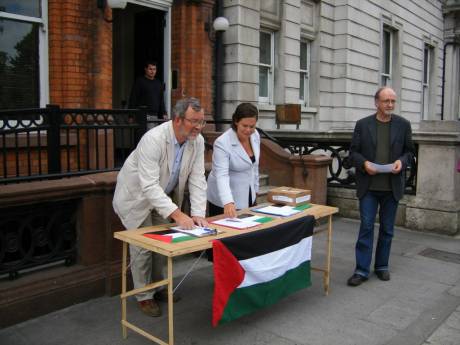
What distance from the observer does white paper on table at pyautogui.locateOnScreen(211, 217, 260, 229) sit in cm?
424

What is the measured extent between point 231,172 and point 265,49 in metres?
8.11

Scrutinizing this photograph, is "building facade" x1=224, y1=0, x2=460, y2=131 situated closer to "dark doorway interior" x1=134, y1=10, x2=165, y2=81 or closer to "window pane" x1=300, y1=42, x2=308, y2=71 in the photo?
"window pane" x1=300, y1=42, x2=308, y2=71

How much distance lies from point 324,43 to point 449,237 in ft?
25.4

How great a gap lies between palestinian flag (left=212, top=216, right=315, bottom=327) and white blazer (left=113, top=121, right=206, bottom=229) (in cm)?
54

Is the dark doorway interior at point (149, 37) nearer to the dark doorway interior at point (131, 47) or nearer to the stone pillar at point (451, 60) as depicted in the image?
the dark doorway interior at point (131, 47)

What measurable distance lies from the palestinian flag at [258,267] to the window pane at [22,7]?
5559 mm

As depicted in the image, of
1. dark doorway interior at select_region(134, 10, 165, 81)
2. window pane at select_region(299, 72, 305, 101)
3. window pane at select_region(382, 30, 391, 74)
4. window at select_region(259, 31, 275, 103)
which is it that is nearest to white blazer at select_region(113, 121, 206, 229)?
dark doorway interior at select_region(134, 10, 165, 81)

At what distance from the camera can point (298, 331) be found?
4.27 meters

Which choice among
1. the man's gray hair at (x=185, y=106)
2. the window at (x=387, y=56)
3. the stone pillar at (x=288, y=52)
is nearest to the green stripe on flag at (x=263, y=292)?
the man's gray hair at (x=185, y=106)

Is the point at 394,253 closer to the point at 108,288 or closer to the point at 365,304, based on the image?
the point at 365,304

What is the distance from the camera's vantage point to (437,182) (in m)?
8.08

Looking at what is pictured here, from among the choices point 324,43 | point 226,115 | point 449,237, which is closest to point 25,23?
point 226,115

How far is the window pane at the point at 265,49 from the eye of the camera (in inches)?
483

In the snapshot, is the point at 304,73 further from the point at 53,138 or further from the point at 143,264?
the point at 143,264
